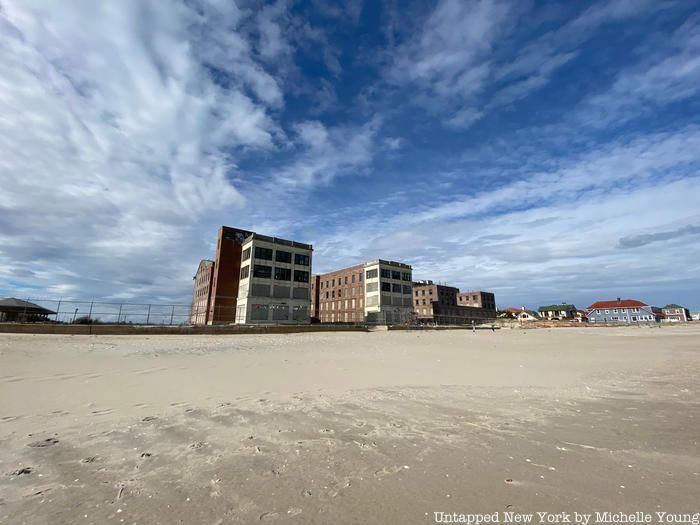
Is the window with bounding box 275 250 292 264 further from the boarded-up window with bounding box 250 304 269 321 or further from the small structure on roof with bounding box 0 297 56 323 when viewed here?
the small structure on roof with bounding box 0 297 56 323

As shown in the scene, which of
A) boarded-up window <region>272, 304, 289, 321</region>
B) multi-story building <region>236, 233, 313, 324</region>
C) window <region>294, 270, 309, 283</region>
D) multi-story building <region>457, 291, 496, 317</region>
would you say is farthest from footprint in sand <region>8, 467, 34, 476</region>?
multi-story building <region>457, 291, 496, 317</region>

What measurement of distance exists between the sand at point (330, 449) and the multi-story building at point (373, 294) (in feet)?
214

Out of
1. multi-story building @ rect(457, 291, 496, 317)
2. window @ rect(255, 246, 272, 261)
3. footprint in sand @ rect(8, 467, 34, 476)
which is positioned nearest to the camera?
footprint in sand @ rect(8, 467, 34, 476)

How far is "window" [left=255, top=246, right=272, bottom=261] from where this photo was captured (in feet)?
194

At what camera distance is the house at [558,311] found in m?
132

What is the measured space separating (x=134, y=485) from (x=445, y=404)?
6.22 meters

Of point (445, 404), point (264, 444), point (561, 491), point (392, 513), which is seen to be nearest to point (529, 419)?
point (445, 404)

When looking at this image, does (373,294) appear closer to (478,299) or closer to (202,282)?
(202,282)

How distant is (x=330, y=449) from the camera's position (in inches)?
188

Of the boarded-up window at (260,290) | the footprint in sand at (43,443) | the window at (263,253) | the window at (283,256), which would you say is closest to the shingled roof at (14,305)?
the boarded-up window at (260,290)

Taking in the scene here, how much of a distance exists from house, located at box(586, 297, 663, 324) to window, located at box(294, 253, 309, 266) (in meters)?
109

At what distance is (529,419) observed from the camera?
6.34 metres

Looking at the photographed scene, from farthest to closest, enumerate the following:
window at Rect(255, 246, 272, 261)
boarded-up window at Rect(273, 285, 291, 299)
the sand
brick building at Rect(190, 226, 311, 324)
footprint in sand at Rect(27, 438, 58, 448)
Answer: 1. brick building at Rect(190, 226, 311, 324)
2. window at Rect(255, 246, 272, 261)
3. boarded-up window at Rect(273, 285, 291, 299)
4. footprint in sand at Rect(27, 438, 58, 448)
5. the sand

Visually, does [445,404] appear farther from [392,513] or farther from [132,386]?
[132,386]
